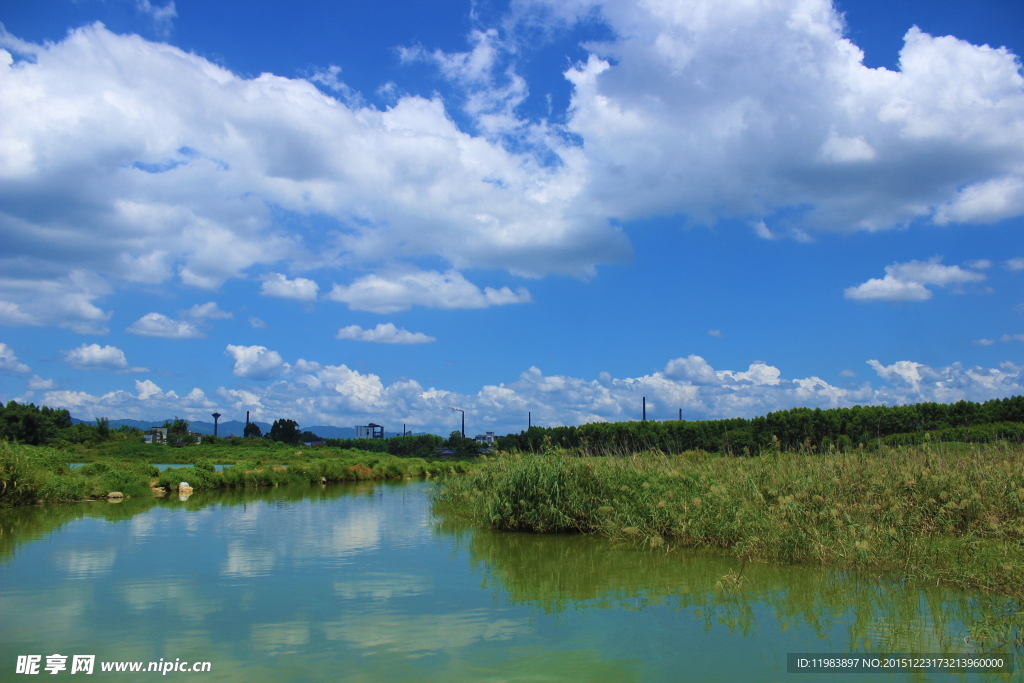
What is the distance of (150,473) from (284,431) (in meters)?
37.9

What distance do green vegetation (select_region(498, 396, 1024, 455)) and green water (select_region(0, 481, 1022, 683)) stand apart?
1269 cm

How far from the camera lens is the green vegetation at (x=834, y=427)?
82.3 ft

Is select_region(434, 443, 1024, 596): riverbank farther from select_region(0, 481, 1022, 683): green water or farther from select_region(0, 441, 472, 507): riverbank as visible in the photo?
select_region(0, 441, 472, 507): riverbank

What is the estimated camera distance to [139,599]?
8156 millimetres

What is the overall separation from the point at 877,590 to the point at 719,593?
185 centimetres

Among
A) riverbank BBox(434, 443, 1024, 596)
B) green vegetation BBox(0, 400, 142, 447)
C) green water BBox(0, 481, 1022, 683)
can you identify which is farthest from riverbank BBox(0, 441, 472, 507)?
riverbank BBox(434, 443, 1024, 596)

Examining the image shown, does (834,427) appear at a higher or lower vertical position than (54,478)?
higher

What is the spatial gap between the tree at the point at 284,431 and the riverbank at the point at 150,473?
21042mm

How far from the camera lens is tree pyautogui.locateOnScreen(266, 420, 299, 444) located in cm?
5988

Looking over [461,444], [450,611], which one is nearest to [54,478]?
[450,611]

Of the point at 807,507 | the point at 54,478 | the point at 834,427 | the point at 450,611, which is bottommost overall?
the point at 450,611

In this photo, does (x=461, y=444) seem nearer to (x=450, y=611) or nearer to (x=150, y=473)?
(x=150, y=473)

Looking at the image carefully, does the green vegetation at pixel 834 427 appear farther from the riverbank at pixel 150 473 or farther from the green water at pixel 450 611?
the green water at pixel 450 611

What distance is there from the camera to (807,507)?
10.2m
